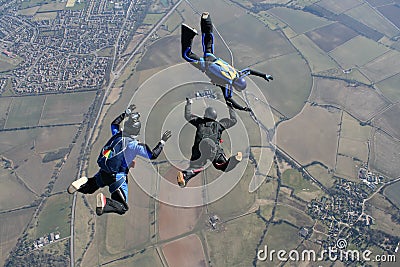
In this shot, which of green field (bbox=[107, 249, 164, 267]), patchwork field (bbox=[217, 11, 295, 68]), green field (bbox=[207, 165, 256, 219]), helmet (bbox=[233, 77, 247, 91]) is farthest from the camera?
patchwork field (bbox=[217, 11, 295, 68])

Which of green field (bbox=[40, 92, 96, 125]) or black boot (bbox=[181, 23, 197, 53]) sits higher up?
black boot (bbox=[181, 23, 197, 53])

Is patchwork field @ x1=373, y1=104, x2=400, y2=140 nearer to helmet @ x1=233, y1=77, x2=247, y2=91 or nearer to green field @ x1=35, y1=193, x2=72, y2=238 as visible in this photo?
green field @ x1=35, y1=193, x2=72, y2=238

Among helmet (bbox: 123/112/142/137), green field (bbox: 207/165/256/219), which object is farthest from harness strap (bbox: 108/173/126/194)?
green field (bbox: 207/165/256/219)

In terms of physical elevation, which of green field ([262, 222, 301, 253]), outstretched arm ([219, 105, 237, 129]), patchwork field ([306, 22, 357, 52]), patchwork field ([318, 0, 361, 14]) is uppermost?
outstretched arm ([219, 105, 237, 129])

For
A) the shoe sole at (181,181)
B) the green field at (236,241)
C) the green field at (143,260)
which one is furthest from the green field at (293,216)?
the shoe sole at (181,181)

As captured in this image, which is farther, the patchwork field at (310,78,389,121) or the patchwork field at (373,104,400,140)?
the patchwork field at (310,78,389,121)

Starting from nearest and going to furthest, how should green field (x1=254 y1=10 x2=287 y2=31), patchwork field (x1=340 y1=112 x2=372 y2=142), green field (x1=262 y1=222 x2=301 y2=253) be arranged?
green field (x1=262 y1=222 x2=301 y2=253), patchwork field (x1=340 y1=112 x2=372 y2=142), green field (x1=254 y1=10 x2=287 y2=31)

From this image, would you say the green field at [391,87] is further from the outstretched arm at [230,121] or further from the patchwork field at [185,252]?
the outstretched arm at [230,121]
